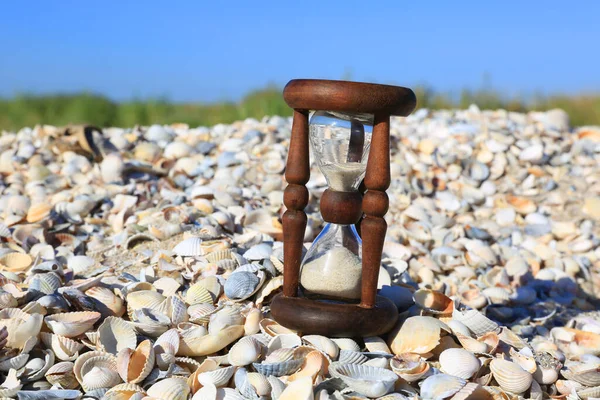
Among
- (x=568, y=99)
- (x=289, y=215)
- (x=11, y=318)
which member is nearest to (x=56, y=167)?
(x=11, y=318)

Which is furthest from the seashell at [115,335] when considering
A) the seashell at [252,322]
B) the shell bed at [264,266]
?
the seashell at [252,322]

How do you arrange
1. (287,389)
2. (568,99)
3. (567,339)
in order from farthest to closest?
1. (568,99)
2. (567,339)
3. (287,389)

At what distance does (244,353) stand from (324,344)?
0.25 metres

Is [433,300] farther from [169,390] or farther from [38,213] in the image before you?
[38,213]

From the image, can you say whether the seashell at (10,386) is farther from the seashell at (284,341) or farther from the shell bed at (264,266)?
the seashell at (284,341)

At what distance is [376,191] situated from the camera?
2.03m

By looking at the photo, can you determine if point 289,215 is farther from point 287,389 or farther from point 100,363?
point 100,363

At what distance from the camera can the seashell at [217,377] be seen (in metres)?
1.96

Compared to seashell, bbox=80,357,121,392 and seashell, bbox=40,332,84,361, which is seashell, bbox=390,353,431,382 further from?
seashell, bbox=40,332,84,361

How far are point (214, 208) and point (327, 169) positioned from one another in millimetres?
1662

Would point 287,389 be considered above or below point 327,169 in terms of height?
below

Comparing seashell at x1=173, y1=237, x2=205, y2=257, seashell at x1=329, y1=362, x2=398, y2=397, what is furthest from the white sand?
seashell at x1=173, y1=237, x2=205, y2=257

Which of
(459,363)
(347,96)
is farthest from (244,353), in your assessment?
(347,96)

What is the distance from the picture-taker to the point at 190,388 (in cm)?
199
